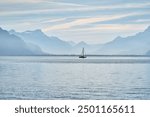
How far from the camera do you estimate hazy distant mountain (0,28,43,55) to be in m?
96.4

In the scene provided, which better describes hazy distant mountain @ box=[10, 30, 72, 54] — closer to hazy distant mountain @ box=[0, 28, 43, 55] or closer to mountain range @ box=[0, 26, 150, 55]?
mountain range @ box=[0, 26, 150, 55]

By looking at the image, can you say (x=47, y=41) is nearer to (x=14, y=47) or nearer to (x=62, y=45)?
(x=62, y=45)

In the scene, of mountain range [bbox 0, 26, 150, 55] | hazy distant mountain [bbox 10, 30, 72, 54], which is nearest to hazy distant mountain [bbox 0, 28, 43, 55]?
mountain range [bbox 0, 26, 150, 55]

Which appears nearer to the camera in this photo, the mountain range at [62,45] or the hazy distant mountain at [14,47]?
the mountain range at [62,45]

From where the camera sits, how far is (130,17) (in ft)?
173

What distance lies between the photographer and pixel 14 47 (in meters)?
113

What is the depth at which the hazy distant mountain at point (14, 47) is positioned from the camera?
9641cm

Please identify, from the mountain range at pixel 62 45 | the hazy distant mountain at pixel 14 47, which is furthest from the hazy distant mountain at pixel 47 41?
the hazy distant mountain at pixel 14 47

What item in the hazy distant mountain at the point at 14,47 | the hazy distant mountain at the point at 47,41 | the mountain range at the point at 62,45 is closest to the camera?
the hazy distant mountain at the point at 47,41

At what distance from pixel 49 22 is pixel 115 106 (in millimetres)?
35862

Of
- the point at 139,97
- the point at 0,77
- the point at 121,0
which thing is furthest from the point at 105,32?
the point at 139,97

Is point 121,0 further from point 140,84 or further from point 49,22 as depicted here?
point 140,84

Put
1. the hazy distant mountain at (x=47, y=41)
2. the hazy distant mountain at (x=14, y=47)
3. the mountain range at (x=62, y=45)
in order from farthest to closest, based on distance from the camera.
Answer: the hazy distant mountain at (x=14, y=47) < the mountain range at (x=62, y=45) < the hazy distant mountain at (x=47, y=41)

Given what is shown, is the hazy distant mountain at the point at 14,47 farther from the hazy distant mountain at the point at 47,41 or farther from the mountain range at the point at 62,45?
the hazy distant mountain at the point at 47,41
